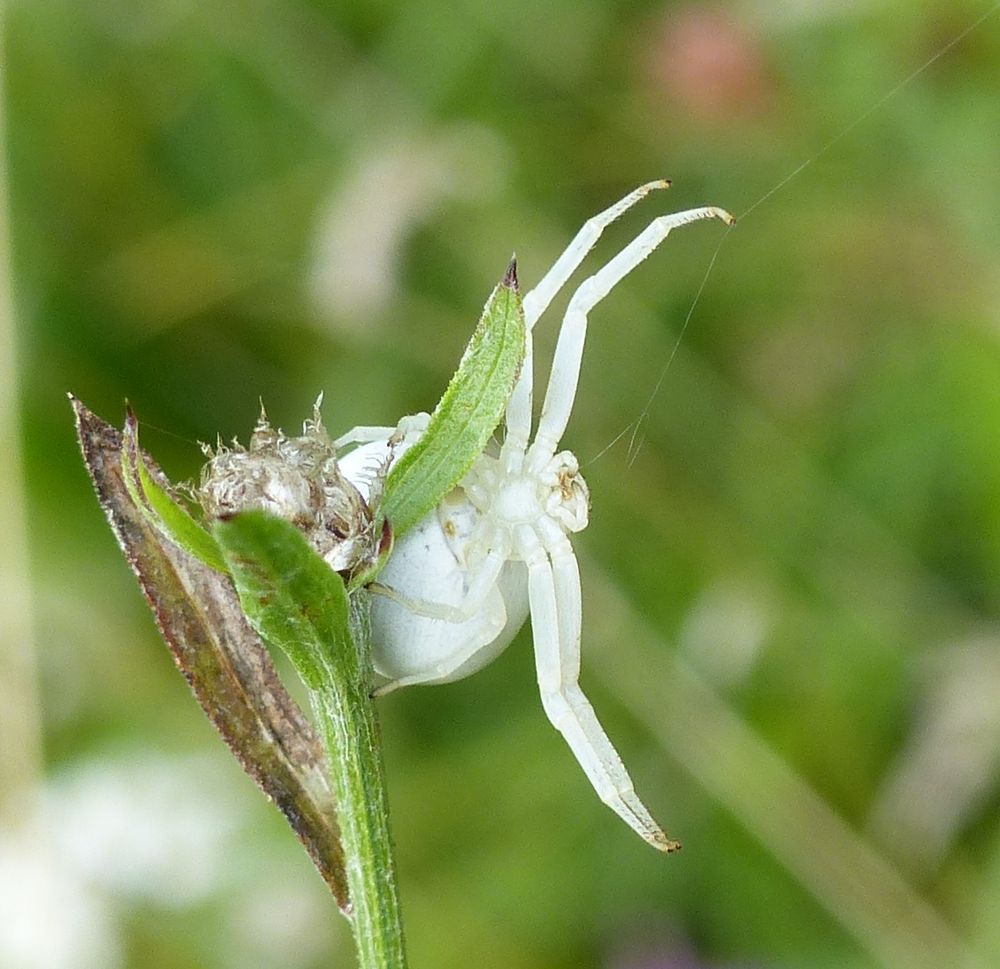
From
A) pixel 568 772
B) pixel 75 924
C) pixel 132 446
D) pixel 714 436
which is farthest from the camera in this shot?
pixel 714 436

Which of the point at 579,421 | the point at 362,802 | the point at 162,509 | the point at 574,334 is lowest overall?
the point at 362,802

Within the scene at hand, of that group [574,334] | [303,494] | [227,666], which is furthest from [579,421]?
[303,494]

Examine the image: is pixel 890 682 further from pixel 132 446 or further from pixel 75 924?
pixel 132 446

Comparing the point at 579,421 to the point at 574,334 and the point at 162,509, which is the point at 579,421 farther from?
the point at 162,509

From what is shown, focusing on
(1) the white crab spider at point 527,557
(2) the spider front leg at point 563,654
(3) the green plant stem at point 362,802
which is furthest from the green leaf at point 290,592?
(2) the spider front leg at point 563,654

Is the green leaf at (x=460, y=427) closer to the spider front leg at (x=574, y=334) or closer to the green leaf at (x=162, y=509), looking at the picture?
the green leaf at (x=162, y=509)

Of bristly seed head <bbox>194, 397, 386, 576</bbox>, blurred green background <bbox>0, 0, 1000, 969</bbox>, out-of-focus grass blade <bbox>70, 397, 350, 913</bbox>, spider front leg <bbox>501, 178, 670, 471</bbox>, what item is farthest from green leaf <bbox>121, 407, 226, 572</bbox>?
blurred green background <bbox>0, 0, 1000, 969</bbox>

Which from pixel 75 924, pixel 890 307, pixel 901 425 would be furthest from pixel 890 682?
pixel 75 924
